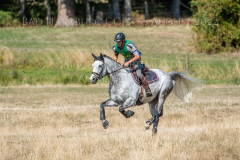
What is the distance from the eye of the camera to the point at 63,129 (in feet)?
33.1

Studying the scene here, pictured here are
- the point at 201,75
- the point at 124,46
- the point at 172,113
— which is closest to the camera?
the point at 124,46

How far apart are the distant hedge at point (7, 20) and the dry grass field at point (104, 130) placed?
741 inches

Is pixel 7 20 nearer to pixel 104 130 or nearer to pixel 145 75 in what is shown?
pixel 104 130

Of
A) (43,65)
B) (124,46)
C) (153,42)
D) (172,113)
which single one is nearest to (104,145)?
(124,46)

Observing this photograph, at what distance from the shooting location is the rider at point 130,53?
8.34 metres

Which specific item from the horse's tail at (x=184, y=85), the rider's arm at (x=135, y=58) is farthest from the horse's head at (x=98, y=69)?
the horse's tail at (x=184, y=85)

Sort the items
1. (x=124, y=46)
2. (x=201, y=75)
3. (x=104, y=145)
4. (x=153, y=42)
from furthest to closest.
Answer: (x=153, y=42)
(x=201, y=75)
(x=124, y=46)
(x=104, y=145)

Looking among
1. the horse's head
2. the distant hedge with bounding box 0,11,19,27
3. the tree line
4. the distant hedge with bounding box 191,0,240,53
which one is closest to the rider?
the horse's head

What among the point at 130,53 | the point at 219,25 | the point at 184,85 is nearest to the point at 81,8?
the point at 219,25

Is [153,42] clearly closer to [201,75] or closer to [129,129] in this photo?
[201,75]

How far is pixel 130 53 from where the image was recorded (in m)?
8.61

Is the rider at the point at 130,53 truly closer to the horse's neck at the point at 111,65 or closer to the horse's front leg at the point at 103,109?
the horse's neck at the point at 111,65

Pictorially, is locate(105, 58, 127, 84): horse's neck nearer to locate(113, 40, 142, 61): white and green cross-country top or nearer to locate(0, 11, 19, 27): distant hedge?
locate(113, 40, 142, 61): white and green cross-country top

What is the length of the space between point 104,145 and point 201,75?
13110 mm
